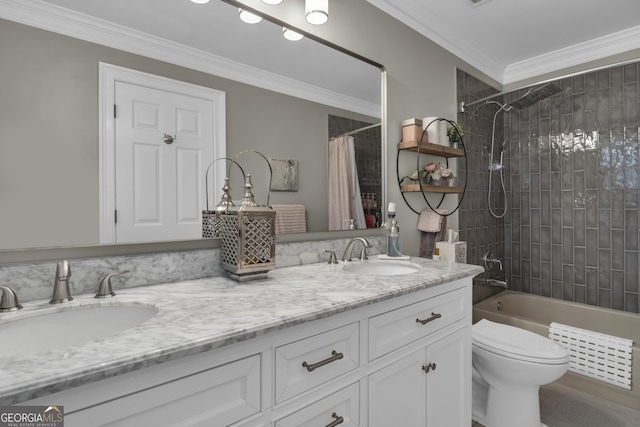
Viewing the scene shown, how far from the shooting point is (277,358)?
84cm

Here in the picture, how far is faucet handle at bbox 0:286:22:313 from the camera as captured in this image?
85 centimetres

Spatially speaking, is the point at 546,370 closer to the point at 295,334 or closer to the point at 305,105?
the point at 295,334

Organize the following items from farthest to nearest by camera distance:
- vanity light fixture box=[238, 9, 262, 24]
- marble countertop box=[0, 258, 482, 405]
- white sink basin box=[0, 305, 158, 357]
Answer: vanity light fixture box=[238, 9, 262, 24]
white sink basin box=[0, 305, 158, 357]
marble countertop box=[0, 258, 482, 405]

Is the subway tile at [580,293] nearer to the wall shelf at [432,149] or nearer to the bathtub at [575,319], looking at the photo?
the bathtub at [575,319]

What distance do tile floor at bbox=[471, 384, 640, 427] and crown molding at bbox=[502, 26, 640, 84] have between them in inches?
103

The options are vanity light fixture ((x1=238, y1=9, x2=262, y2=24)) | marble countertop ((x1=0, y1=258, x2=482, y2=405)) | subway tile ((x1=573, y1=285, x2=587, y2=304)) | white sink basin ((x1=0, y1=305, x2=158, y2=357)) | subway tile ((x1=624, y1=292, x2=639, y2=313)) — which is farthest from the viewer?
subway tile ((x1=573, y1=285, x2=587, y2=304))

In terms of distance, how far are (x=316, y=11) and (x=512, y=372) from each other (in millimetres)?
2044

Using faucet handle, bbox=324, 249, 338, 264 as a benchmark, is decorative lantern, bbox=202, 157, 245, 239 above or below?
above

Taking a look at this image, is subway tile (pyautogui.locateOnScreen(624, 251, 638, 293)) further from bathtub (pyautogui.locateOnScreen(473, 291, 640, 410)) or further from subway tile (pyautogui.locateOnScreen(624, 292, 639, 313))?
bathtub (pyautogui.locateOnScreen(473, 291, 640, 410))

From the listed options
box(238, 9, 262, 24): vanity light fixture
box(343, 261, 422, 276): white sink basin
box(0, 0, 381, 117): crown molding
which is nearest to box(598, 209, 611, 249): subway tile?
box(343, 261, 422, 276): white sink basin

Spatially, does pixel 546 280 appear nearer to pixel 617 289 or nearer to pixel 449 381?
pixel 617 289

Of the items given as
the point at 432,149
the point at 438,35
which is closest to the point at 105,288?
the point at 432,149

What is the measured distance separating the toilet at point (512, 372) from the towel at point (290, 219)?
1188 mm

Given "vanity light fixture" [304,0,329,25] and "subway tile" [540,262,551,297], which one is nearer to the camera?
"vanity light fixture" [304,0,329,25]
